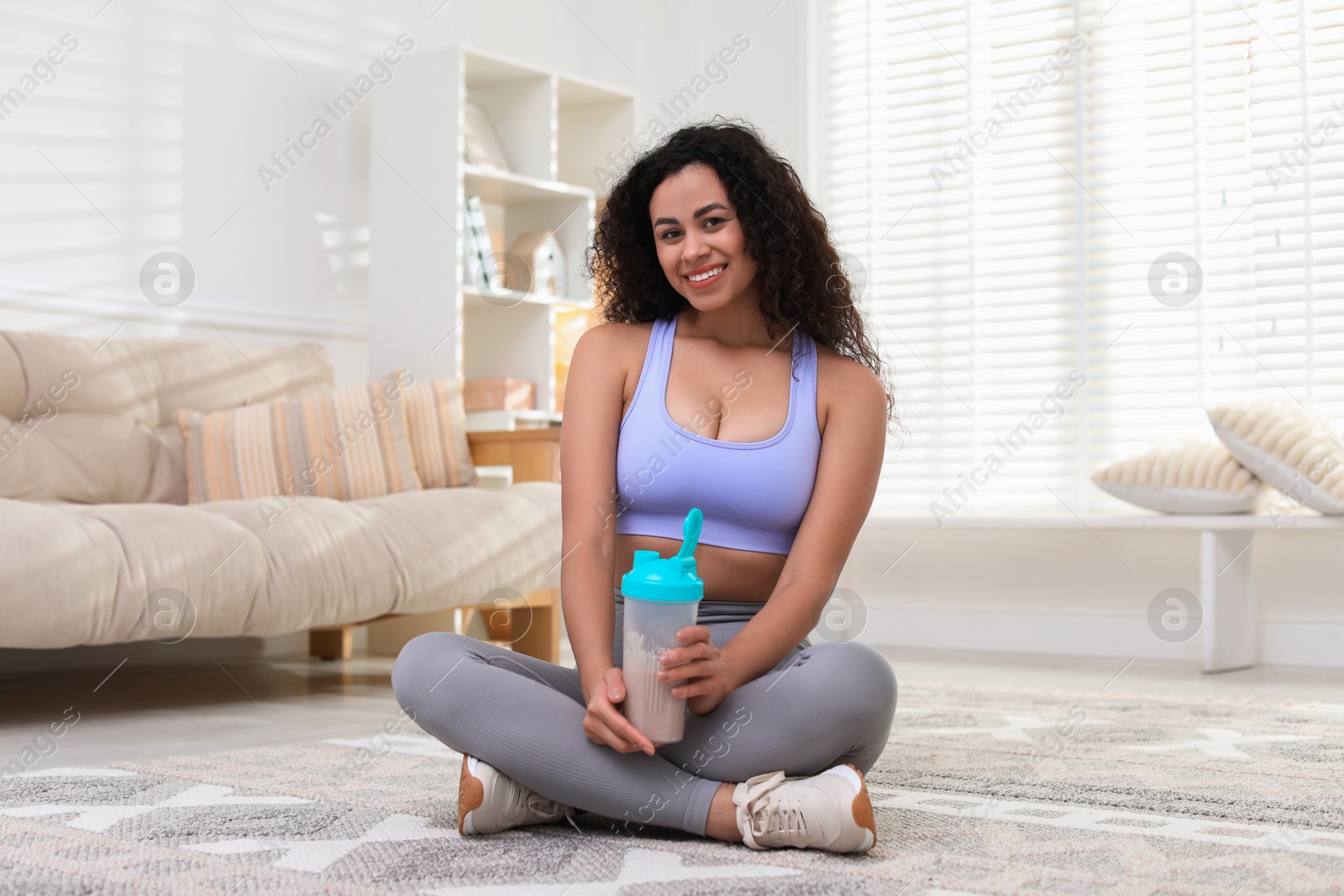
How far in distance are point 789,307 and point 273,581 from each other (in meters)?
1.11

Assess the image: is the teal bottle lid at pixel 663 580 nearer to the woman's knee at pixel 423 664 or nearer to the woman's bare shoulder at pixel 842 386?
the woman's knee at pixel 423 664

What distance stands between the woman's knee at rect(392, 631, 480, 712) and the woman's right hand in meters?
0.17

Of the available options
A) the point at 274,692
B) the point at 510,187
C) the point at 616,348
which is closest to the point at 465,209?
the point at 510,187

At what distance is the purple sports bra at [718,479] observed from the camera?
1298 millimetres

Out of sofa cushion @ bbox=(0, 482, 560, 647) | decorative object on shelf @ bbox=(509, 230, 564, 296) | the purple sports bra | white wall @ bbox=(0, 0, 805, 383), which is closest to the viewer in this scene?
the purple sports bra

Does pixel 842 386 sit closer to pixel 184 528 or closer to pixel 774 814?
pixel 774 814

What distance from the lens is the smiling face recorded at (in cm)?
132

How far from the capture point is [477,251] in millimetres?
3254

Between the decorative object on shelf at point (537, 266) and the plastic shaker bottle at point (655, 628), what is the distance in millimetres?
2434

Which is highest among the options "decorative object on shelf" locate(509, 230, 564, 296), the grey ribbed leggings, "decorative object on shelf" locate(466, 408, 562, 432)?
"decorative object on shelf" locate(509, 230, 564, 296)

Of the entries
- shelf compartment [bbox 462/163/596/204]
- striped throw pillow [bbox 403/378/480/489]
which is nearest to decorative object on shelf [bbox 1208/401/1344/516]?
striped throw pillow [bbox 403/378/480/489]

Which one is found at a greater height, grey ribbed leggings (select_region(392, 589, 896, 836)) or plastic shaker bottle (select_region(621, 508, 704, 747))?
plastic shaker bottle (select_region(621, 508, 704, 747))

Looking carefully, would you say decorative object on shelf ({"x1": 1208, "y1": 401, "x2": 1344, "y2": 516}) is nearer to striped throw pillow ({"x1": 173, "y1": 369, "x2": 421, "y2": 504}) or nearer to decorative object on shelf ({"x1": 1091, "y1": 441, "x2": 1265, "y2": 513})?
decorative object on shelf ({"x1": 1091, "y1": 441, "x2": 1265, "y2": 513})

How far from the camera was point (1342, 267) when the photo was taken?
2.98 meters
